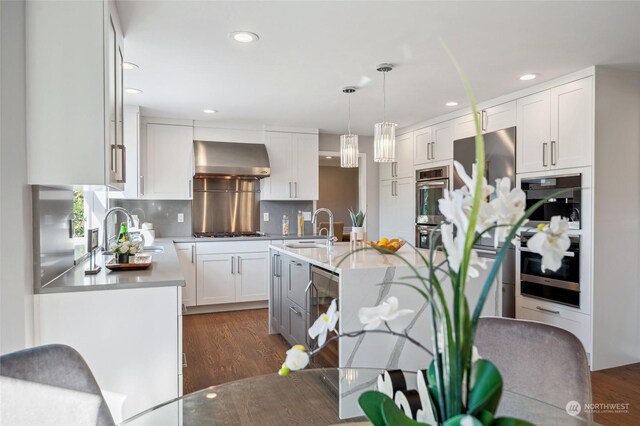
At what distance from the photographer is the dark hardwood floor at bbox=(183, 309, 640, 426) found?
277 cm

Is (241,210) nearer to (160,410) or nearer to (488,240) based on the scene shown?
(488,240)

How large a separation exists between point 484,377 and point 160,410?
1.11 metres

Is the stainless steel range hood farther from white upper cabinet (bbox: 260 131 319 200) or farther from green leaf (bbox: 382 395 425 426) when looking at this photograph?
green leaf (bbox: 382 395 425 426)

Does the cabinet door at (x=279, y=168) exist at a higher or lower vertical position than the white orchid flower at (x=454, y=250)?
higher

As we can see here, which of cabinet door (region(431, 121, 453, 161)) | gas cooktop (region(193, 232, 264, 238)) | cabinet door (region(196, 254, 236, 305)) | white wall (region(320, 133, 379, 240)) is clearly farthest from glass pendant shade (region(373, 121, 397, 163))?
white wall (region(320, 133, 379, 240))

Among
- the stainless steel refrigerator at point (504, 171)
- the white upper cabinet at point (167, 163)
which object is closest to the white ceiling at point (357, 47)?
the stainless steel refrigerator at point (504, 171)

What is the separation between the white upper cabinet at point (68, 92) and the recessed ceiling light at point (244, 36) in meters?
0.79

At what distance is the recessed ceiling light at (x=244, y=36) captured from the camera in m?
2.60

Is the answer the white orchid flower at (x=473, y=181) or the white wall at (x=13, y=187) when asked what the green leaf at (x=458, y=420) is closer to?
the white orchid flower at (x=473, y=181)

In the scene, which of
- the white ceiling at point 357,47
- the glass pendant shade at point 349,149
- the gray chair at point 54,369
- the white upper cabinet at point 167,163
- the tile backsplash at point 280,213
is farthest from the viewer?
the tile backsplash at point 280,213

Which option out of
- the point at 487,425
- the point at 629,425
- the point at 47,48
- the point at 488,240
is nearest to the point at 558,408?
the point at 487,425

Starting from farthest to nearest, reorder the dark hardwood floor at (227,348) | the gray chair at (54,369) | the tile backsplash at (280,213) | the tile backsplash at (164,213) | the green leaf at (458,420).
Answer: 1. the tile backsplash at (280,213)
2. the tile backsplash at (164,213)
3. the dark hardwood floor at (227,348)
4. the gray chair at (54,369)
5. the green leaf at (458,420)

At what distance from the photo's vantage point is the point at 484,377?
61 cm

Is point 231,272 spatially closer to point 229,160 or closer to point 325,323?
point 229,160
